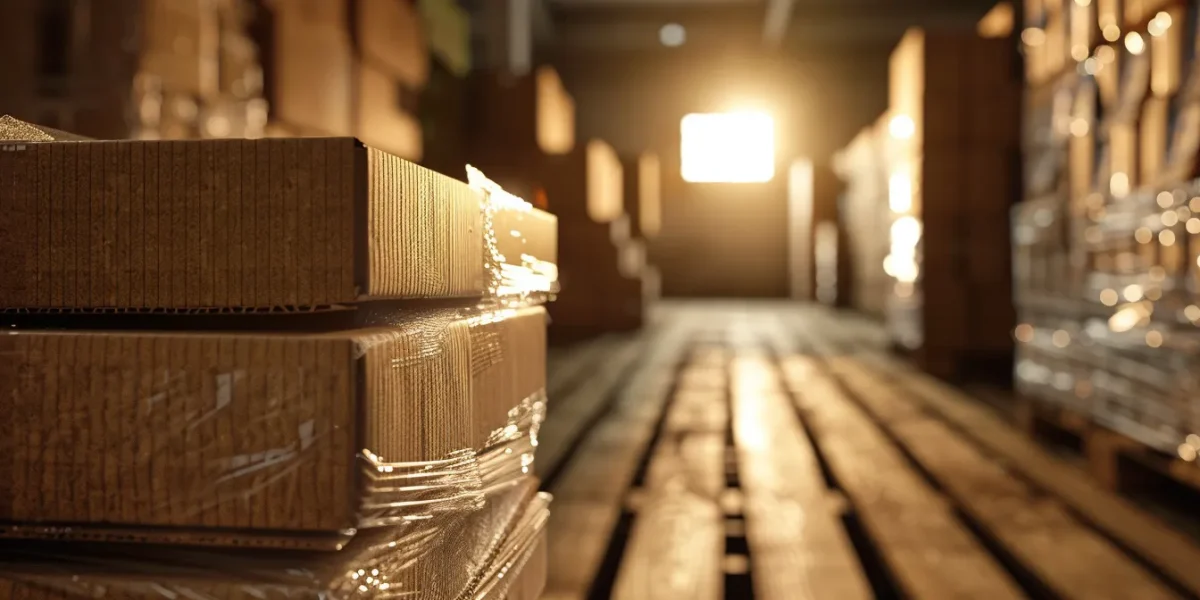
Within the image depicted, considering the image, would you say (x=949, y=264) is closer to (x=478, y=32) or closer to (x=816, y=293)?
(x=478, y=32)

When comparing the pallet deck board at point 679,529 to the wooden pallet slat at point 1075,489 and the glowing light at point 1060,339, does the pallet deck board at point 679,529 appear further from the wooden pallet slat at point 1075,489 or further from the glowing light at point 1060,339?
the glowing light at point 1060,339

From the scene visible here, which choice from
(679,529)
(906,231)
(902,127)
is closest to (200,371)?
(679,529)

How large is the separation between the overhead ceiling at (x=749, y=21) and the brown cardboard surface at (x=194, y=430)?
11012 mm

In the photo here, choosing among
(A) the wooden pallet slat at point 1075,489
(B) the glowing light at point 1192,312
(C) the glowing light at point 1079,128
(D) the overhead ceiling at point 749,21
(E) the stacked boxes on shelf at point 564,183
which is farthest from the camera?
(D) the overhead ceiling at point 749,21

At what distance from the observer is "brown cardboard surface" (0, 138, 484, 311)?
79 centimetres

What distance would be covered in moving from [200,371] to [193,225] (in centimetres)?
14

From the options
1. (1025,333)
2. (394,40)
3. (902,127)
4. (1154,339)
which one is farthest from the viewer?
(902,127)

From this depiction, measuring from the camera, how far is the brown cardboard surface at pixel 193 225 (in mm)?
793

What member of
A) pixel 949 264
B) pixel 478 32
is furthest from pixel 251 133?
pixel 478 32

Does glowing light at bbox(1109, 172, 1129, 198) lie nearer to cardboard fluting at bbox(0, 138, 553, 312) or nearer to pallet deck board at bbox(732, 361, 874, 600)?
pallet deck board at bbox(732, 361, 874, 600)

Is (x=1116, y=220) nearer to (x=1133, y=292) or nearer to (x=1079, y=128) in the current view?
(x=1133, y=292)

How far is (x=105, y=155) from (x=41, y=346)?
0.18 m

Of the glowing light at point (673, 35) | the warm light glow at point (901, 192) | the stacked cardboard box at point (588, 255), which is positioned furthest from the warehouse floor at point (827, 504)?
the glowing light at point (673, 35)

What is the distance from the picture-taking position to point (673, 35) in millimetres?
12641
